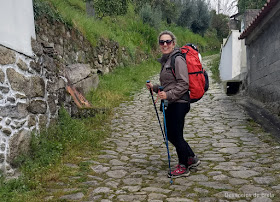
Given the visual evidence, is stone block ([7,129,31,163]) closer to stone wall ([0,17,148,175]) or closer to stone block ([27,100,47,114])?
stone wall ([0,17,148,175])

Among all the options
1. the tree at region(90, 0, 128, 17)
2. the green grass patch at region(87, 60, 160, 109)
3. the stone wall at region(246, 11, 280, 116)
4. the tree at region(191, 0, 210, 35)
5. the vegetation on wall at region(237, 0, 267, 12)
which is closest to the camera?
the stone wall at region(246, 11, 280, 116)

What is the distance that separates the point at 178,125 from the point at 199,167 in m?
0.89

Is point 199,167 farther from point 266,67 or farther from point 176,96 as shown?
point 266,67

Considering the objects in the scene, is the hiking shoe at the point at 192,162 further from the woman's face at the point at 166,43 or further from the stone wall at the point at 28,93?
the stone wall at the point at 28,93

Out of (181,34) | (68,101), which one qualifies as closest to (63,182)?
(68,101)

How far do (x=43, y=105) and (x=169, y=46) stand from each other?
2.37 metres

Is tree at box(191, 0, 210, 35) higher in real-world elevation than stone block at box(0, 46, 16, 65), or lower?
higher

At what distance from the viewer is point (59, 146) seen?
4508 millimetres

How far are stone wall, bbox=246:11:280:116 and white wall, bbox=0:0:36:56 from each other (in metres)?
5.43

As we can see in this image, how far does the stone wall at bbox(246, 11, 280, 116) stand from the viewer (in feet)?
22.4

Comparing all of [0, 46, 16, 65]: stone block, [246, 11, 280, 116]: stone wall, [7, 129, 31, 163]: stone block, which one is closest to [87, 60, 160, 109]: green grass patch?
[7, 129, 31, 163]: stone block

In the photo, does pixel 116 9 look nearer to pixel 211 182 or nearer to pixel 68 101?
pixel 68 101

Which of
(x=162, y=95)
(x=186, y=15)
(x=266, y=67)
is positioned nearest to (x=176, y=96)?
(x=162, y=95)

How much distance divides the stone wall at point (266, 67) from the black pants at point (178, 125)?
3855 mm
